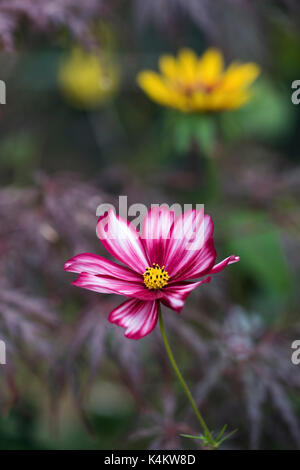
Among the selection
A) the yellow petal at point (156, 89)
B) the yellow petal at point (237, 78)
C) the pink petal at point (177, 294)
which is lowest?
the pink petal at point (177, 294)

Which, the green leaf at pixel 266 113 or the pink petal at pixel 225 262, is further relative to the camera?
the green leaf at pixel 266 113

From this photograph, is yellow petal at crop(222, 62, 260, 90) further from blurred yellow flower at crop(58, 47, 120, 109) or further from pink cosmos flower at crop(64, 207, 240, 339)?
pink cosmos flower at crop(64, 207, 240, 339)

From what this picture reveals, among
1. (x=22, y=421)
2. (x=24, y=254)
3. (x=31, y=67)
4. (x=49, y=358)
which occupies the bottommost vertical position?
(x=22, y=421)

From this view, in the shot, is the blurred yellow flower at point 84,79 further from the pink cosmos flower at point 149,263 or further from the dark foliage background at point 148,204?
the pink cosmos flower at point 149,263

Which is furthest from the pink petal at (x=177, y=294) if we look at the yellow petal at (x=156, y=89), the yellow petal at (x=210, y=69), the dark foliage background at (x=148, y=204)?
the yellow petal at (x=210, y=69)

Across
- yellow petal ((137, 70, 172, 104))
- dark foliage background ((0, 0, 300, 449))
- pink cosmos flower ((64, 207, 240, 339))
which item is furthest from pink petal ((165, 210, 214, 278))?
yellow petal ((137, 70, 172, 104))

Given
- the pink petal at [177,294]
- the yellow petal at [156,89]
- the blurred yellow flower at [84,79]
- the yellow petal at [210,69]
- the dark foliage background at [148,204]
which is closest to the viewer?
the pink petal at [177,294]
